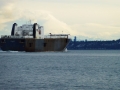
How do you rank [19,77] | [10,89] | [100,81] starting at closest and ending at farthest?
[10,89] < [100,81] < [19,77]

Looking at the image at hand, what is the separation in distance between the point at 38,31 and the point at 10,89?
85745 millimetres


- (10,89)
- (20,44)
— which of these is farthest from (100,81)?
(20,44)

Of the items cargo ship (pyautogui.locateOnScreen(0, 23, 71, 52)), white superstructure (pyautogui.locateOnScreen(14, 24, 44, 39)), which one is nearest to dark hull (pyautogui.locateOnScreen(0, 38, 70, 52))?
cargo ship (pyautogui.locateOnScreen(0, 23, 71, 52))

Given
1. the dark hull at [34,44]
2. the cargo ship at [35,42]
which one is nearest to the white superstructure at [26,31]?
the cargo ship at [35,42]

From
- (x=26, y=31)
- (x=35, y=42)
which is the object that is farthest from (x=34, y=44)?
(x=26, y=31)

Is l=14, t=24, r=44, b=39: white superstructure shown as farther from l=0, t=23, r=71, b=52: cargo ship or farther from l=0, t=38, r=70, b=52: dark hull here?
l=0, t=38, r=70, b=52: dark hull

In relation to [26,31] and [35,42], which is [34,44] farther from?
[26,31]

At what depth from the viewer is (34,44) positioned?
114 m

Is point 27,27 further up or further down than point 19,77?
further up

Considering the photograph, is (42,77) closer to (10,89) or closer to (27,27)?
(10,89)

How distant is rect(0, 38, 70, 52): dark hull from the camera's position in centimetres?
11325

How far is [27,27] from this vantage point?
125812 millimetres

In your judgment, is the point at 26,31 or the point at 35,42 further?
the point at 26,31

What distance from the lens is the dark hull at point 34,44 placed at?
11325cm
